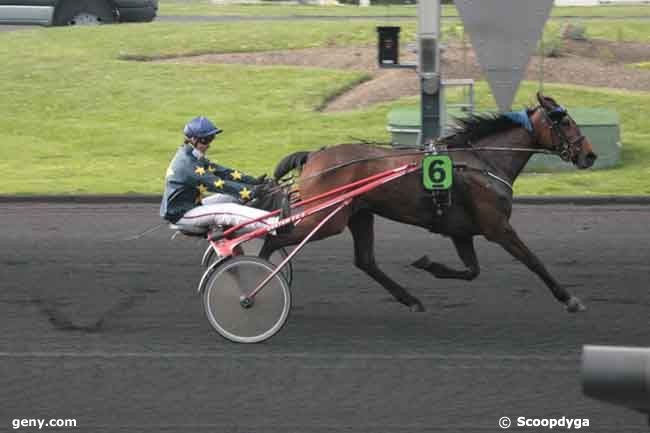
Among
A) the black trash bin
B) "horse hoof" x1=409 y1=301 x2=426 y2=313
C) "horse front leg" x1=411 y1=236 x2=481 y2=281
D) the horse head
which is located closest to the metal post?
the black trash bin

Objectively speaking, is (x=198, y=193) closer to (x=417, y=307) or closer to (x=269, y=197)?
(x=269, y=197)

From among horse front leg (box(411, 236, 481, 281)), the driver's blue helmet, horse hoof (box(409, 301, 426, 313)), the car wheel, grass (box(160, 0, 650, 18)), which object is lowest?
grass (box(160, 0, 650, 18))

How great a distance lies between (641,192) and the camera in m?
13.5

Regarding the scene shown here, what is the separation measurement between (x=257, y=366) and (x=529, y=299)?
262 cm

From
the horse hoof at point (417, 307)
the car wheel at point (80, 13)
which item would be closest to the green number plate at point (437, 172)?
the horse hoof at point (417, 307)

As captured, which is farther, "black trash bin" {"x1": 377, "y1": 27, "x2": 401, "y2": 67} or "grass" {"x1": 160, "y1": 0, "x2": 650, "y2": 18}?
"grass" {"x1": 160, "y1": 0, "x2": 650, "y2": 18}

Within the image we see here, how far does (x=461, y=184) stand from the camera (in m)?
7.93

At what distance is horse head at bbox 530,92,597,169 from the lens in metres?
8.25

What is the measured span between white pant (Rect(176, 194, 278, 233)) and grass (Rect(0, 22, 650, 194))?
244 inches

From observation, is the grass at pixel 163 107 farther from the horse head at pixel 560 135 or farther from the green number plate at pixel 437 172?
the green number plate at pixel 437 172

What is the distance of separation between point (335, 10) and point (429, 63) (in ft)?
62.7

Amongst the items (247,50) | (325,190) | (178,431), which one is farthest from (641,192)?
(247,50)

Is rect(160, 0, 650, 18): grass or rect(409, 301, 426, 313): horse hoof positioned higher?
rect(409, 301, 426, 313): horse hoof

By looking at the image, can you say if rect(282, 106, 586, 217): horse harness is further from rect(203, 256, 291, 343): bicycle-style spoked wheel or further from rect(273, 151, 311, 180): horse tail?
rect(203, 256, 291, 343): bicycle-style spoked wheel
